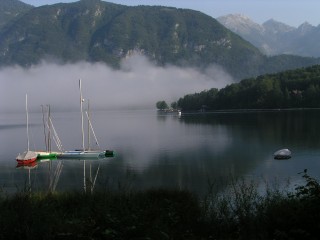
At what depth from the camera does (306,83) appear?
577 feet

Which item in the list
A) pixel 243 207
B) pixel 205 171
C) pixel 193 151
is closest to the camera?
pixel 243 207

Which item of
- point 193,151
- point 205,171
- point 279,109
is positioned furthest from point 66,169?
point 279,109

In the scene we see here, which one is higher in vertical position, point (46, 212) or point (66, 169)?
point (46, 212)

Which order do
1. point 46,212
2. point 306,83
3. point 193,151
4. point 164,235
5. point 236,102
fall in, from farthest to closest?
point 236,102 < point 306,83 < point 193,151 < point 46,212 < point 164,235

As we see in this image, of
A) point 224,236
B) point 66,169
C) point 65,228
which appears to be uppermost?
point 65,228

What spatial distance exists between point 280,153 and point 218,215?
4091 centimetres

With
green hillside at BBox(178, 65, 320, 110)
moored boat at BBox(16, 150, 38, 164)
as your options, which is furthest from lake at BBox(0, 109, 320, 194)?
green hillside at BBox(178, 65, 320, 110)

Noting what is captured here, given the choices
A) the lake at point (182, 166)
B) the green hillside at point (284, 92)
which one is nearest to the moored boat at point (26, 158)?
the lake at point (182, 166)

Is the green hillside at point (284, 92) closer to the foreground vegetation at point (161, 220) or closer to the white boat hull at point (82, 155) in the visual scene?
the white boat hull at point (82, 155)

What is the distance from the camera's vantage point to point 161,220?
8.59 meters

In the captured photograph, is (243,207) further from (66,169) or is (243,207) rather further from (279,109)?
(279,109)

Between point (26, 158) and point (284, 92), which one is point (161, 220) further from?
point (284, 92)

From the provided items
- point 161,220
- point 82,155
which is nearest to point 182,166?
point 82,155

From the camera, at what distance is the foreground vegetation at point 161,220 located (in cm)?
759
